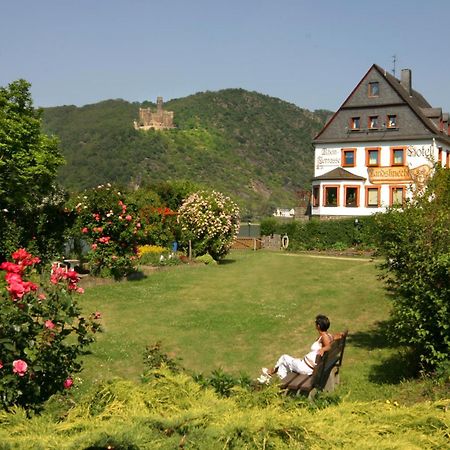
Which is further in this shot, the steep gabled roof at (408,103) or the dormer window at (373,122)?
the dormer window at (373,122)

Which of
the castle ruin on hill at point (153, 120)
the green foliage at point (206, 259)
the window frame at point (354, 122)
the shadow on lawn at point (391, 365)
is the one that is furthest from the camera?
the castle ruin on hill at point (153, 120)

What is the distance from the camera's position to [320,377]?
775 centimetres

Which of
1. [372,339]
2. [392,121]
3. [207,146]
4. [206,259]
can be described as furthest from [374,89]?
[207,146]

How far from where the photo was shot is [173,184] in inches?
1431

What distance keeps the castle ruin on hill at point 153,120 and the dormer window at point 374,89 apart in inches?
3508

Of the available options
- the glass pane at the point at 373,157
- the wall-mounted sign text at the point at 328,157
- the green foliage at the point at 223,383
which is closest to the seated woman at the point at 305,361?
the green foliage at the point at 223,383

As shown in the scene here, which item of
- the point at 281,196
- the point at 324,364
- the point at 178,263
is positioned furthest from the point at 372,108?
the point at 281,196

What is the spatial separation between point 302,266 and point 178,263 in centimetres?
604

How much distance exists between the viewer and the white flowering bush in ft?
91.1

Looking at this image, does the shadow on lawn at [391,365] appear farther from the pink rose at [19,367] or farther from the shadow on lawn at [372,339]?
the pink rose at [19,367]

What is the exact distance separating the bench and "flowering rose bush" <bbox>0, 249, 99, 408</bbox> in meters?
2.89

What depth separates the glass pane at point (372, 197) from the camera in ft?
141

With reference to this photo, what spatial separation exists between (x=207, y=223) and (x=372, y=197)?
19639 millimetres

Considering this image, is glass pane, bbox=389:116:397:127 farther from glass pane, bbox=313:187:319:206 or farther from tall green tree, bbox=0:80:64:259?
tall green tree, bbox=0:80:64:259
